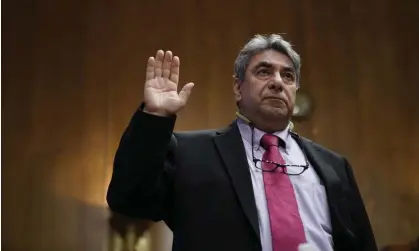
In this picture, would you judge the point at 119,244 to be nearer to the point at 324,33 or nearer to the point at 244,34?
the point at 244,34

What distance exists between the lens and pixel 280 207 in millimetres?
1480

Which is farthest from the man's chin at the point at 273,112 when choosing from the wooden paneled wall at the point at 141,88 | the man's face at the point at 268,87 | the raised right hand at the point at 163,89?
the wooden paneled wall at the point at 141,88

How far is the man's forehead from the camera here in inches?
68.0

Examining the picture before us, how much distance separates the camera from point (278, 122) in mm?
1672

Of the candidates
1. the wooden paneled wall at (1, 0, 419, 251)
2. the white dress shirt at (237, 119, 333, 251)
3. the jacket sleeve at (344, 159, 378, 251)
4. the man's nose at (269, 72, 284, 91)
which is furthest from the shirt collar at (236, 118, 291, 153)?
the wooden paneled wall at (1, 0, 419, 251)

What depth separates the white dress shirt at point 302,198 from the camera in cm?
147

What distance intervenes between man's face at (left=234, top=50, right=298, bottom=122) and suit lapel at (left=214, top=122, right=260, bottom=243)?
0.09 metres

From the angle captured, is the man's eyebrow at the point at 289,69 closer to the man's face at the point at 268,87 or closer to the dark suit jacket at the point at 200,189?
the man's face at the point at 268,87

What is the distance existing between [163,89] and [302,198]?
18.0 inches

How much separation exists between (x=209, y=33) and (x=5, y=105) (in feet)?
4.31

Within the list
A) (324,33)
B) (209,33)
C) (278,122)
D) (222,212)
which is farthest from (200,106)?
(222,212)

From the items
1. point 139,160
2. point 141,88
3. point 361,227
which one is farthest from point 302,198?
point 141,88

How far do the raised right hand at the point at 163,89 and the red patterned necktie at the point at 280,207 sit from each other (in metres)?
0.29

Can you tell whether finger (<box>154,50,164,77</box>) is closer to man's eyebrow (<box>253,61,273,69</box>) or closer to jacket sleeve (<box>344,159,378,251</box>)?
man's eyebrow (<box>253,61,273,69</box>)
